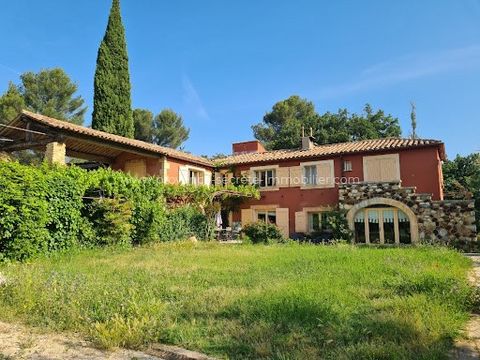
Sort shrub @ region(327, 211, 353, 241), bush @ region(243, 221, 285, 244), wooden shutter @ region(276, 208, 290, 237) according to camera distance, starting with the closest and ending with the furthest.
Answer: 1. bush @ region(243, 221, 285, 244)
2. shrub @ region(327, 211, 353, 241)
3. wooden shutter @ region(276, 208, 290, 237)

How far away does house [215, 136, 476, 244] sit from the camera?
15875 millimetres

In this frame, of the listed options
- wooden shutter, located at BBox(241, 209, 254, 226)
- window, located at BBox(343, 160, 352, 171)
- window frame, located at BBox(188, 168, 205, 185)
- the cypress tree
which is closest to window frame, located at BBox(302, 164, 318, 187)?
window, located at BBox(343, 160, 352, 171)

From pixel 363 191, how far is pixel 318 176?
294 centimetres

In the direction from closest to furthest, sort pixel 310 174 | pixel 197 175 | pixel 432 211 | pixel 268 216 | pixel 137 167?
pixel 432 211, pixel 137 167, pixel 310 174, pixel 268 216, pixel 197 175

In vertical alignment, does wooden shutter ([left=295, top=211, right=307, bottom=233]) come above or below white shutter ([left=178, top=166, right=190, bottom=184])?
below

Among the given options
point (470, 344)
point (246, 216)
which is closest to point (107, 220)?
point (246, 216)

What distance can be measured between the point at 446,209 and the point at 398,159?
10.6ft

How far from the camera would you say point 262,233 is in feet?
54.9

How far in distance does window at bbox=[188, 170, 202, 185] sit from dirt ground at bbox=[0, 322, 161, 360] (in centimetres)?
1691

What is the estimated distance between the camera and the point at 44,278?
19.9ft

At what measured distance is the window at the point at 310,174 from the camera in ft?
65.0

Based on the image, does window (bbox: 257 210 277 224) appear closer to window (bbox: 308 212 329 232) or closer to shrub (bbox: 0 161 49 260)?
window (bbox: 308 212 329 232)

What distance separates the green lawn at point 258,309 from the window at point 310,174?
481 inches

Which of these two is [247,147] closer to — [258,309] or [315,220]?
[315,220]
